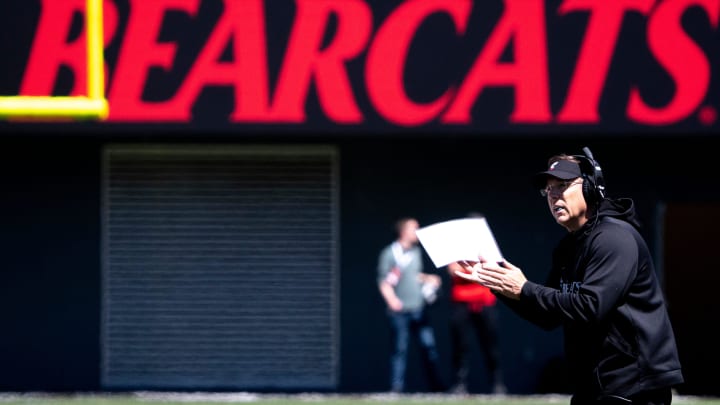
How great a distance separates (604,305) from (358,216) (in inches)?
338

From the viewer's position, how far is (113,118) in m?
12.3

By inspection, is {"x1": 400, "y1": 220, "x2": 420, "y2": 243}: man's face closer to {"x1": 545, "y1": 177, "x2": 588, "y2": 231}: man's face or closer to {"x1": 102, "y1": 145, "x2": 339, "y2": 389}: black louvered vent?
{"x1": 102, "y1": 145, "x2": 339, "y2": 389}: black louvered vent

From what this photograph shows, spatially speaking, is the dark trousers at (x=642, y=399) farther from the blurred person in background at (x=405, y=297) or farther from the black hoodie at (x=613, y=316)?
the blurred person in background at (x=405, y=297)

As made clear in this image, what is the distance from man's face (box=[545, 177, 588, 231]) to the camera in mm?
5430

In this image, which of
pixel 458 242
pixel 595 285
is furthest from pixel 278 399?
pixel 595 285

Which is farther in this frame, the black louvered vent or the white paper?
the black louvered vent

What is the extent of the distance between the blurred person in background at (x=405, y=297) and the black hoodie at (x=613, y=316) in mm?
7652

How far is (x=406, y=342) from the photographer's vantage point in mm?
13266

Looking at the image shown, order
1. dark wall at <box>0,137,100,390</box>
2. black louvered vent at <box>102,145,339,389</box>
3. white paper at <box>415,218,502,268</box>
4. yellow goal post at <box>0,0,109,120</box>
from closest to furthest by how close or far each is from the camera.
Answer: white paper at <box>415,218,502,268</box> < yellow goal post at <box>0,0,109,120</box> < black louvered vent at <box>102,145,339,389</box> < dark wall at <box>0,137,100,390</box>

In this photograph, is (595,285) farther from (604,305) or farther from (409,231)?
(409,231)

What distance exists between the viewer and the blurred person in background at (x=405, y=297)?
511 inches

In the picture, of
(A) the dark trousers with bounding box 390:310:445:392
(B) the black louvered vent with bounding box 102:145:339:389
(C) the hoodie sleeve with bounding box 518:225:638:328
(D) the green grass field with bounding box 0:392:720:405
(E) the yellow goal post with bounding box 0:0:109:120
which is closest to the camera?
(C) the hoodie sleeve with bounding box 518:225:638:328

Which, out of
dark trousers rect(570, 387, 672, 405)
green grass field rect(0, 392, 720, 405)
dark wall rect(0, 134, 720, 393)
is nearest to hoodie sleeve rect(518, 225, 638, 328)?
dark trousers rect(570, 387, 672, 405)

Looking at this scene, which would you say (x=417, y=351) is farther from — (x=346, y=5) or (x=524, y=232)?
(x=346, y=5)
